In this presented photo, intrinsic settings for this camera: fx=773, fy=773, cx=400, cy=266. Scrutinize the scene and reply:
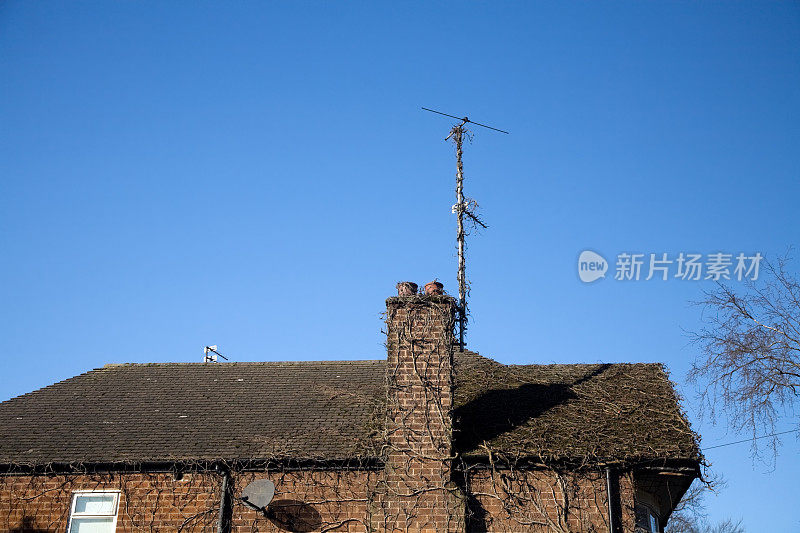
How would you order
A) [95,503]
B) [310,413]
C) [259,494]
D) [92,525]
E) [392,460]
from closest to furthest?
[259,494] → [392,460] → [92,525] → [95,503] → [310,413]

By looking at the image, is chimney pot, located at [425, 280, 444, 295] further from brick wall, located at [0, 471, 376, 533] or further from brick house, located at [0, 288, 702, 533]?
brick wall, located at [0, 471, 376, 533]

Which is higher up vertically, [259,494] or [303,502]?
[259,494]

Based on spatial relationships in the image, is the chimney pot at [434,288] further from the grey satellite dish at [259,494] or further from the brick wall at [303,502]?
the grey satellite dish at [259,494]

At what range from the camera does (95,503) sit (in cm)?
1478

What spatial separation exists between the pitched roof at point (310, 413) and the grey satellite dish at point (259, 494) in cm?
69

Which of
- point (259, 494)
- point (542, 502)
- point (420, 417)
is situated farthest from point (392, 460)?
point (542, 502)

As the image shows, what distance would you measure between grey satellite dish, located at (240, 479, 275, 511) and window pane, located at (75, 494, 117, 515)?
2.83 meters

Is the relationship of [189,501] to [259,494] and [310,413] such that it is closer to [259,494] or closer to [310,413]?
[259,494]

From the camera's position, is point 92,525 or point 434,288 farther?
point 434,288

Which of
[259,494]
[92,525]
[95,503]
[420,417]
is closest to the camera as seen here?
[259,494]

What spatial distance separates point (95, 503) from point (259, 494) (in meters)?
3.46

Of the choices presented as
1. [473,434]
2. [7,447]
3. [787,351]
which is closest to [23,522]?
[7,447]

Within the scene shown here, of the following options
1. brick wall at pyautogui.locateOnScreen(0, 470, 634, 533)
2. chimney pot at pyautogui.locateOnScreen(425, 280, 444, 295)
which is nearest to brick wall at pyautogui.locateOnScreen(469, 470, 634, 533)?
brick wall at pyautogui.locateOnScreen(0, 470, 634, 533)

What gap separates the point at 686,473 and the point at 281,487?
7.42m
